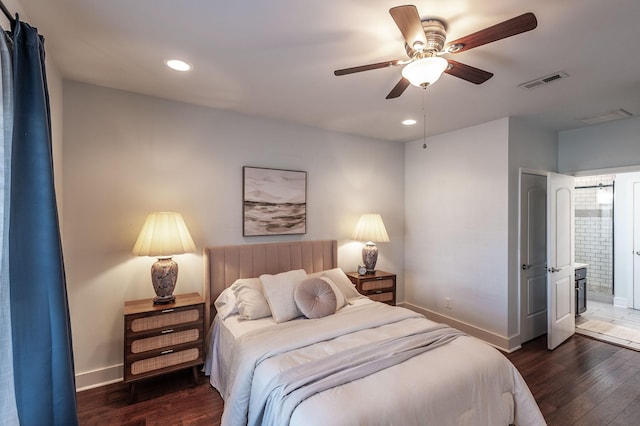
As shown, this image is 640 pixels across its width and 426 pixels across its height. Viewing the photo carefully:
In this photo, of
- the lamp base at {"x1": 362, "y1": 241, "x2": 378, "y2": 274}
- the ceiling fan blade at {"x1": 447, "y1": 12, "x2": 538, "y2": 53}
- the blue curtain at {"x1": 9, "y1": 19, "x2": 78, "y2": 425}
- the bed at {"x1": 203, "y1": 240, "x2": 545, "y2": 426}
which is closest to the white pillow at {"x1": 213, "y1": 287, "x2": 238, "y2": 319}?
the bed at {"x1": 203, "y1": 240, "x2": 545, "y2": 426}

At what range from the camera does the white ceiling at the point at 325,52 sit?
1.60 metres

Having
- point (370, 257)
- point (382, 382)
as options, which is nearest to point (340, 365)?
point (382, 382)

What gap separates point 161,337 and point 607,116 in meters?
5.02

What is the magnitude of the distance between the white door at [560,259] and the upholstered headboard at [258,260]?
2532 mm

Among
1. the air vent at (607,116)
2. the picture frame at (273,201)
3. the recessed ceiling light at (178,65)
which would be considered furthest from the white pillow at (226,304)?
the air vent at (607,116)

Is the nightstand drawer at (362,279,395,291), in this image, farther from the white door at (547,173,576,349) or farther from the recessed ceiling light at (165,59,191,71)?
the recessed ceiling light at (165,59,191,71)

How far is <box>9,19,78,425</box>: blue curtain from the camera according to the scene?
1.33 meters

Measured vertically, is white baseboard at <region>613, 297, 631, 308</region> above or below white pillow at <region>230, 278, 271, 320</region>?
below

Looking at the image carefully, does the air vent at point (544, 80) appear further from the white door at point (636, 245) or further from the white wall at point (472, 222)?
the white door at point (636, 245)

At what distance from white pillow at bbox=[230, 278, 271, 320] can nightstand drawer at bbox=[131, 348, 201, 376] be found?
0.53 m

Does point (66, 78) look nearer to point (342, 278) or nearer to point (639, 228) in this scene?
point (342, 278)

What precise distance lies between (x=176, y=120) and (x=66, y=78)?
2.81ft

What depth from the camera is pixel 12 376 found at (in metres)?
1.28

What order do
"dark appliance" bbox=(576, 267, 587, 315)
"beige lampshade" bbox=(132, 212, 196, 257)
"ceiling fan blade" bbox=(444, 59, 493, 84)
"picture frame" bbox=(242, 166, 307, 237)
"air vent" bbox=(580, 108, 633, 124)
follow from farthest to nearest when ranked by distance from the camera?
"dark appliance" bbox=(576, 267, 587, 315) < "picture frame" bbox=(242, 166, 307, 237) < "air vent" bbox=(580, 108, 633, 124) < "beige lampshade" bbox=(132, 212, 196, 257) < "ceiling fan blade" bbox=(444, 59, 493, 84)
